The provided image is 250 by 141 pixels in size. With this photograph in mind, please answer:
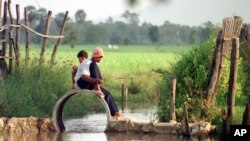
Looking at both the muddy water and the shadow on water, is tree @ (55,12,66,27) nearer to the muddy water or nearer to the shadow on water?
the muddy water

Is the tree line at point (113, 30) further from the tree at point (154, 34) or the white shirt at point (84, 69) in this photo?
the white shirt at point (84, 69)

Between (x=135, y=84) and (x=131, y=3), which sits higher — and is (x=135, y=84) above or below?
below

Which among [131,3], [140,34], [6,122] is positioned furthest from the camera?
[140,34]

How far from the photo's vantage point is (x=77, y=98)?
22.2 metres

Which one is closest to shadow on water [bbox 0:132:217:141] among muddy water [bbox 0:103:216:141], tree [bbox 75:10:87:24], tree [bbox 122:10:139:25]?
muddy water [bbox 0:103:216:141]

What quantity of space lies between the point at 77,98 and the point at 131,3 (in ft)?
32.9

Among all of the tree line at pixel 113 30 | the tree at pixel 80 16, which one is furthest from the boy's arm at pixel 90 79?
the tree at pixel 80 16

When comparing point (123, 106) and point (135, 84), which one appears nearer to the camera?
point (123, 106)

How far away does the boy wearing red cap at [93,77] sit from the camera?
58.0ft

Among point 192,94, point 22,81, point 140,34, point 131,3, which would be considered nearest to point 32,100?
point 22,81

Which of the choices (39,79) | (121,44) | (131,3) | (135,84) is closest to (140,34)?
(121,44)

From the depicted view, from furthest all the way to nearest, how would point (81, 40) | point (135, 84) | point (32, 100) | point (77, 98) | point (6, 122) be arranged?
point (81, 40) → point (135, 84) → point (77, 98) → point (32, 100) → point (6, 122)

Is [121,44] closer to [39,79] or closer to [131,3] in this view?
[39,79]

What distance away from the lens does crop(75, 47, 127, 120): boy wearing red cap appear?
17.7m
